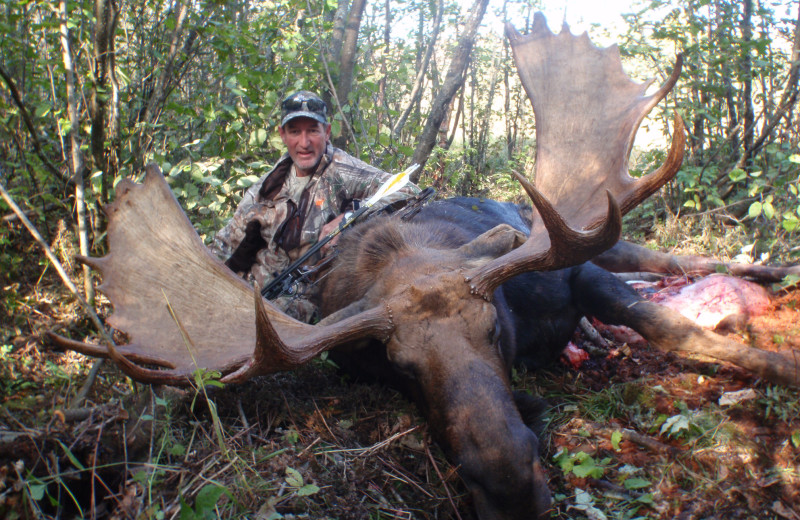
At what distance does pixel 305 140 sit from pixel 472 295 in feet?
9.15

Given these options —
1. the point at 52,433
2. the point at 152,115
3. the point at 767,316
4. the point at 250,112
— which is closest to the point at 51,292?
the point at 152,115

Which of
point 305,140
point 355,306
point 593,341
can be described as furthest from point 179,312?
point 593,341

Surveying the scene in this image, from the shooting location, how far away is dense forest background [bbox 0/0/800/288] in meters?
4.84

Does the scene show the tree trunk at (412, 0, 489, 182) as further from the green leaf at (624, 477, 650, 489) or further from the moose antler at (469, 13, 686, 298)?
the green leaf at (624, 477, 650, 489)

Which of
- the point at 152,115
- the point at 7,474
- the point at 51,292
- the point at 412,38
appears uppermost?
the point at 412,38

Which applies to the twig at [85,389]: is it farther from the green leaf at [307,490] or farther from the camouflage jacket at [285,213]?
the camouflage jacket at [285,213]

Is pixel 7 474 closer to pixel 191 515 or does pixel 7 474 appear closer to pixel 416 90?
pixel 191 515

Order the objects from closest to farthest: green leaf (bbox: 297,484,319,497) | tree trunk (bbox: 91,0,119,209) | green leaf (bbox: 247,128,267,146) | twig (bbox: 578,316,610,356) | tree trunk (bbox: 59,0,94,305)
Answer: green leaf (bbox: 297,484,319,497), twig (bbox: 578,316,610,356), tree trunk (bbox: 59,0,94,305), tree trunk (bbox: 91,0,119,209), green leaf (bbox: 247,128,267,146)

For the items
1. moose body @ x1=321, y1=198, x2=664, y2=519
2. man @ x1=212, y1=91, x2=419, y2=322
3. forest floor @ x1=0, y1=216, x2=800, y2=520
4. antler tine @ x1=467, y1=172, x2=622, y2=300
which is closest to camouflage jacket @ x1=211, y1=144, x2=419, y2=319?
man @ x1=212, y1=91, x2=419, y2=322

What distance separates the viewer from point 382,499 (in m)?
2.43

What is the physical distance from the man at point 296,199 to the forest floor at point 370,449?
1.61 metres

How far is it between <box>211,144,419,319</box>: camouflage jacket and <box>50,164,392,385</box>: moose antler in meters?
1.43

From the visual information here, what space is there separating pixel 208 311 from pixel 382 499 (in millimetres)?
1368

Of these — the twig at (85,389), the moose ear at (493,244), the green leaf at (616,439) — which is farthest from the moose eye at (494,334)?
the twig at (85,389)
